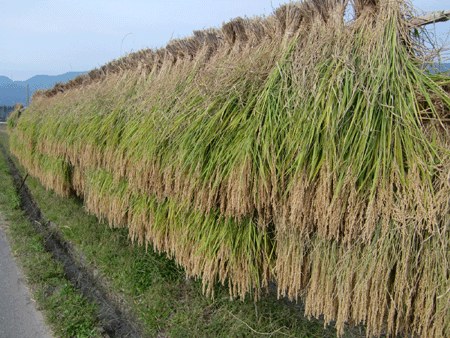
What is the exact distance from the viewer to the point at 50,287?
3.45 m

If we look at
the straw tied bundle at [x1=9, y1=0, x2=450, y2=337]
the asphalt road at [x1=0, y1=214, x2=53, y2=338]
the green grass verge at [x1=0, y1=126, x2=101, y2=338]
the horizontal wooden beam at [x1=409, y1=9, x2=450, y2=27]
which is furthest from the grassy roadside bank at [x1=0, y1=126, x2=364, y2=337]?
the horizontal wooden beam at [x1=409, y1=9, x2=450, y2=27]

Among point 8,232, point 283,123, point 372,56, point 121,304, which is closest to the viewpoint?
point 372,56

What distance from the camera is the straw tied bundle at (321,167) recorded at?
149 centimetres

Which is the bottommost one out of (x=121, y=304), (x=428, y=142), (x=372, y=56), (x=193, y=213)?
(x=121, y=304)

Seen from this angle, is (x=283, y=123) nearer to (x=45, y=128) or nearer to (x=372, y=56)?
(x=372, y=56)

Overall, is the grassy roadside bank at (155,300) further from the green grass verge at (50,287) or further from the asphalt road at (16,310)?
the asphalt road at (16,310)

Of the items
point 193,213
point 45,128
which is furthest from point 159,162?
point 45,128

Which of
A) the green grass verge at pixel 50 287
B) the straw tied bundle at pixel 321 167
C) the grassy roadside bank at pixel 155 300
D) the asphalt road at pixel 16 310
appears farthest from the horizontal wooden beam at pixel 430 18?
the asphalt road at pixel 16 310

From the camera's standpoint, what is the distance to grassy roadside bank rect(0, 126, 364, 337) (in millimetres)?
2594

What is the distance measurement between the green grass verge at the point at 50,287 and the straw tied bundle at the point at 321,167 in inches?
41.8

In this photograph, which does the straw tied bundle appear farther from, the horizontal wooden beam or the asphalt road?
the asphalt road

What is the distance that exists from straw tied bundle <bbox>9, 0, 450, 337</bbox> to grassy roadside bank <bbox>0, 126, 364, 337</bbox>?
2.17 ft

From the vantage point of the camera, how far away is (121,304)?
330 centimetres

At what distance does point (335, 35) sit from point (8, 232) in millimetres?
5629
